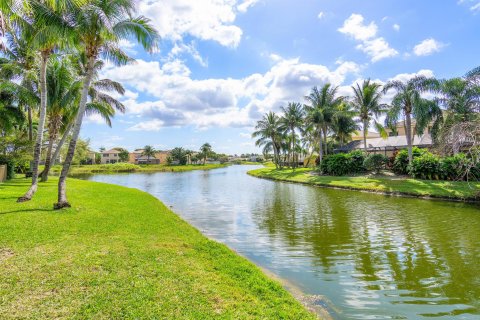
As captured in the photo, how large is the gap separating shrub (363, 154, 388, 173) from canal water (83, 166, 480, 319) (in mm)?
15640

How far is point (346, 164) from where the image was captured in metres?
35.4

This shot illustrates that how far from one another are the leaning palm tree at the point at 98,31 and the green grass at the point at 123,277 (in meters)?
3.40

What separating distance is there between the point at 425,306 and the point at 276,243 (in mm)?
5024

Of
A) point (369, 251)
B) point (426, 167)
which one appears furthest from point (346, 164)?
point (369, 251)

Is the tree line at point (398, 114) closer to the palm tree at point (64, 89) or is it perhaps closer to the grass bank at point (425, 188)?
A: the grass bank at point (425, 188)

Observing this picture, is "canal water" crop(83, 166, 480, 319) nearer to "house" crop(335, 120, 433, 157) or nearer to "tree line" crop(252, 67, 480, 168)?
"tree line" crop(252, 67, 480, 168)

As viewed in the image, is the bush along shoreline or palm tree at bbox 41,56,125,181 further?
palm tree at bbox 41,56,125,181

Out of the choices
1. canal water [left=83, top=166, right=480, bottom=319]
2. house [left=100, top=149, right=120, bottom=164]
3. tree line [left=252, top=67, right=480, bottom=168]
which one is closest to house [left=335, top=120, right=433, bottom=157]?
tree line [left=252, top=67, right=480, bottom=168]

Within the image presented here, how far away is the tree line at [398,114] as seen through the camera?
17608 mm

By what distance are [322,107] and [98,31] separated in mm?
35514

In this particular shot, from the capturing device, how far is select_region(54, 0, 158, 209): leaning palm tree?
36.7 feet

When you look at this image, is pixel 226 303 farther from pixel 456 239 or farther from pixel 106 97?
pixel 106 97

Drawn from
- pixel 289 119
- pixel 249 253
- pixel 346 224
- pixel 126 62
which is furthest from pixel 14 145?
pixel 289 119

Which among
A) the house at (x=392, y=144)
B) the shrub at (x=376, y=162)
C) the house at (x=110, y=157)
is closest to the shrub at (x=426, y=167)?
the shrub at (x=376, y=162)
